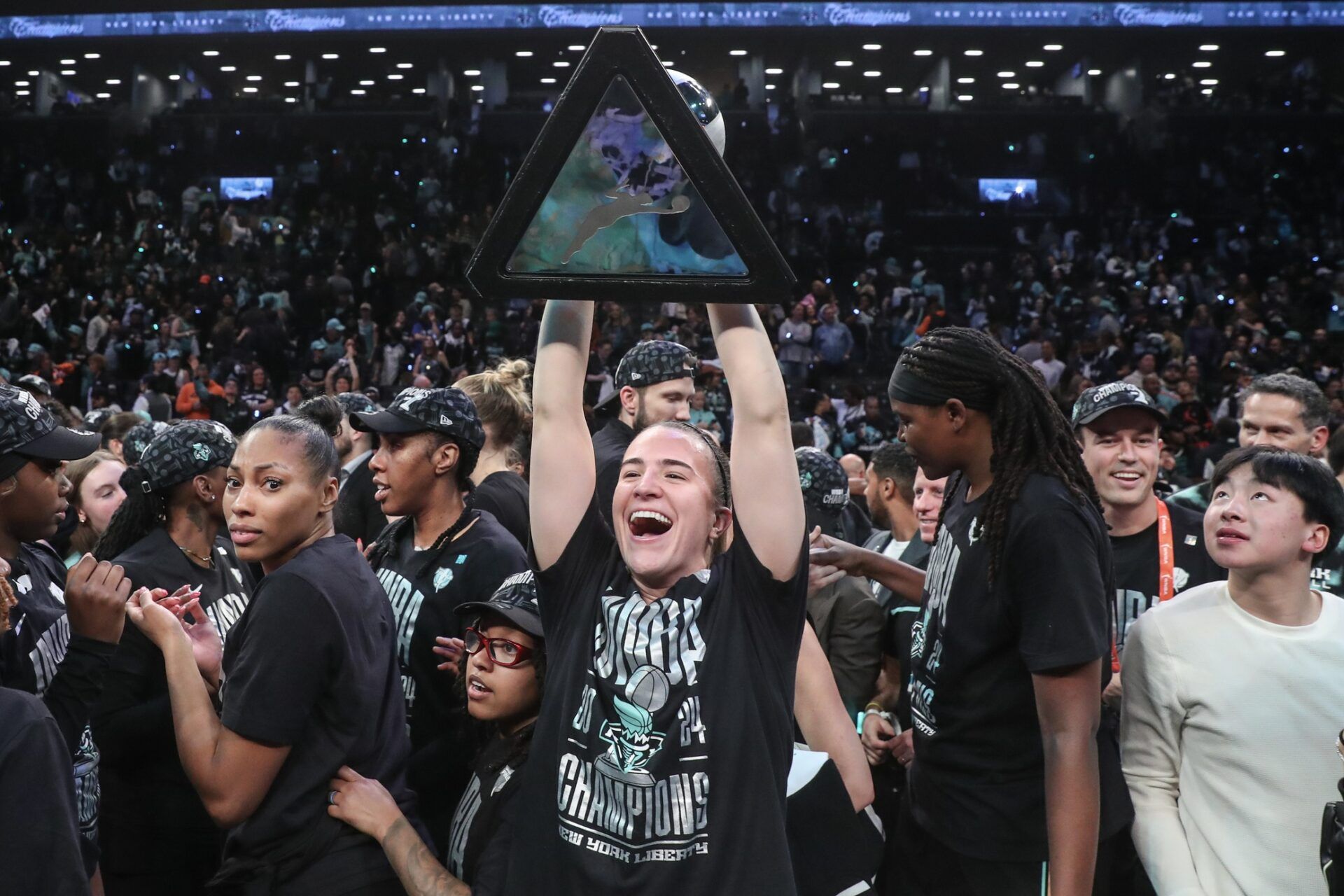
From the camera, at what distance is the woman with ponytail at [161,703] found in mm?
3082

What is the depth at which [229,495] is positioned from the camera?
10.00 ft

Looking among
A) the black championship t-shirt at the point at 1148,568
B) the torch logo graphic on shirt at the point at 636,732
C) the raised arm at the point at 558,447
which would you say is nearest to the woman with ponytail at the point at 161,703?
the raised arm at the point at 558,447

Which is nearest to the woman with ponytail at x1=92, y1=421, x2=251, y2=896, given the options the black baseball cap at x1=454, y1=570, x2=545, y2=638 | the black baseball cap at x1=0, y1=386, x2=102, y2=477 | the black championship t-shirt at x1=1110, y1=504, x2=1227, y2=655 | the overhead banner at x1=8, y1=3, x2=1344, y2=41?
the black baseball cap at x1=0, y1=386, x2=102, y2=477

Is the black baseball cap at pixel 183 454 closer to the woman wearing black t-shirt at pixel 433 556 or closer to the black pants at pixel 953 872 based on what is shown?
the woman wearing black t-shirt at pixel 433 556

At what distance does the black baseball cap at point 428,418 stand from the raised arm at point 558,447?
1323 millimetres

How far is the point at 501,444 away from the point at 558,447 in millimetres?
2453

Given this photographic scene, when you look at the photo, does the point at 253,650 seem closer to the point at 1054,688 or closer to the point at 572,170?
the point at 572,170

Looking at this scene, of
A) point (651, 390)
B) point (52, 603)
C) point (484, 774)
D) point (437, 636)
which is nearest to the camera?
point (484, 774)

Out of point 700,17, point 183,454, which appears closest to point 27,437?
point 183,454

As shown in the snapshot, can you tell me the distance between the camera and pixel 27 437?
109 inches

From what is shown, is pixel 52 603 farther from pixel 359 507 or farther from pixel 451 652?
pixel 359 507

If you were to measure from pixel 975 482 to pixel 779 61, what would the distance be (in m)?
24.2

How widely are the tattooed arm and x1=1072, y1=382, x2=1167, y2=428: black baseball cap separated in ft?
6.90

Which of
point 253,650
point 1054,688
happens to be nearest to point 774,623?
point 1054,688
